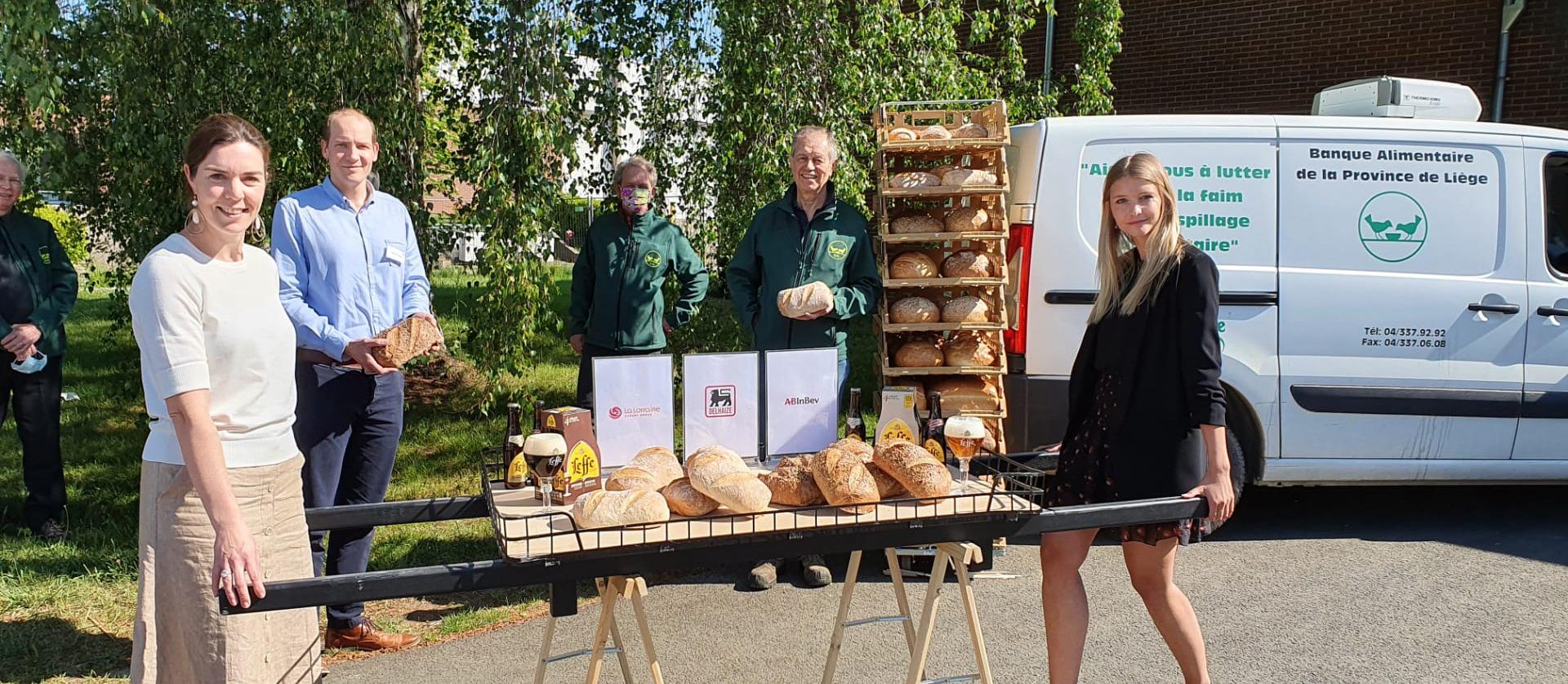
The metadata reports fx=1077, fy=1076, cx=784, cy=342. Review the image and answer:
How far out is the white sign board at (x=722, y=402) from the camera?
114 inches

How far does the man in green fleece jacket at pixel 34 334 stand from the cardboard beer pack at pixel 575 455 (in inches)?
146

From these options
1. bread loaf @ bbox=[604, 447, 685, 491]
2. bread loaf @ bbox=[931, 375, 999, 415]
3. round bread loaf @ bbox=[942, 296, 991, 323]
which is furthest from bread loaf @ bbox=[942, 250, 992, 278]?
bread loaf @ bbox=[604, 447, 685, 491]

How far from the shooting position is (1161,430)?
2.80 m

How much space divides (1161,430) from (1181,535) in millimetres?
304

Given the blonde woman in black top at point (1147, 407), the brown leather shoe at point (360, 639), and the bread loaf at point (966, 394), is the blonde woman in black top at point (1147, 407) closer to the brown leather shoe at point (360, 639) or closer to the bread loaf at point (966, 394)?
the bread loaf at point (966, 394)

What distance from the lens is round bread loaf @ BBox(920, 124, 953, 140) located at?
4734mm

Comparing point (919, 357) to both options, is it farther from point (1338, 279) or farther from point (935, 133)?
point (1338, 279)

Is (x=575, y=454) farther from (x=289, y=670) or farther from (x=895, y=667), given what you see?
(x=895, y=667)

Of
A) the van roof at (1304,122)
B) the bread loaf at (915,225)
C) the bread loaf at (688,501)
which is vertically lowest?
the bread loaf at (688,501)

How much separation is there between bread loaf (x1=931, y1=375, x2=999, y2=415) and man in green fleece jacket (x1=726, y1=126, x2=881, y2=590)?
20.2 inches

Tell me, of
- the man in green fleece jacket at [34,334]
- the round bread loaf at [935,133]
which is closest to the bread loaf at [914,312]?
the round bread loaf at [935,133]

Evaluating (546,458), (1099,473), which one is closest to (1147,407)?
(1099,473)

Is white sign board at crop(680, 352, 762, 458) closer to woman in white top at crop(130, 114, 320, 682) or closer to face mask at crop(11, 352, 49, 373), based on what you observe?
woman in white top at crop(130, 114, 320, 682)

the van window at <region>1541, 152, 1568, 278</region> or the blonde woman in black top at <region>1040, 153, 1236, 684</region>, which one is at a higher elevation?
the van window at <region>1541, 152, 1568, 278</region>
